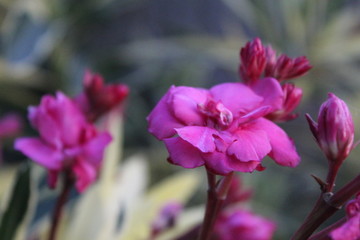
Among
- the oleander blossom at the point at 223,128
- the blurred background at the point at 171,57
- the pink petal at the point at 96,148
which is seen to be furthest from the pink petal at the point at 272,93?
the blurred background at the point at 171,57

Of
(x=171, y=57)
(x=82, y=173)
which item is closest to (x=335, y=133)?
(x=82, y=173)

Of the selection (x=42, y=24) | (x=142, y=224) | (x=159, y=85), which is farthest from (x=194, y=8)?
(x=142, y=224)

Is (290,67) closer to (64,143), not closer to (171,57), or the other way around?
(64,143)

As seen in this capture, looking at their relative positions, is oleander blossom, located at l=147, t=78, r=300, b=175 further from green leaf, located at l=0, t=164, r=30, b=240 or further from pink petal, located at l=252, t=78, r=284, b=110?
green leaf, located at l=0, t=164, r=30, b=240

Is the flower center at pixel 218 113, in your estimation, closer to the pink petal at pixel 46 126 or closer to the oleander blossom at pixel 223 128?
the oleander blossom at pixel 223 128

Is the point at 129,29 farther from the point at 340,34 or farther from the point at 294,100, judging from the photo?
the point at 294,100

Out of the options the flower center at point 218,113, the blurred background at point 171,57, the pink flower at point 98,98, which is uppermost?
the flower center at point 218,113

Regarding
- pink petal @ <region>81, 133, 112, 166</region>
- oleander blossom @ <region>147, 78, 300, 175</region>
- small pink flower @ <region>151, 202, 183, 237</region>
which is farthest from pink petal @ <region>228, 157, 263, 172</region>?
small pink flower @ <region>151, 202, 183, 237</region>
